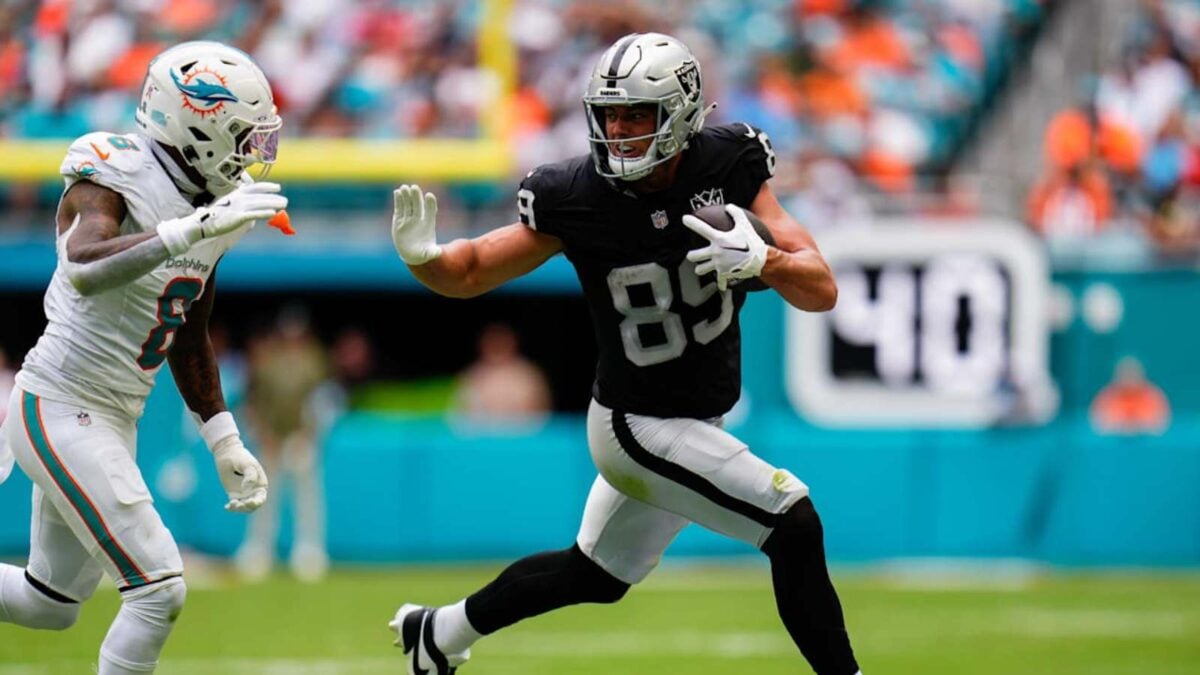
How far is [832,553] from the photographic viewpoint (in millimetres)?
11078

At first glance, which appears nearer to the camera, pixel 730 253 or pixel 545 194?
pixel 730 253

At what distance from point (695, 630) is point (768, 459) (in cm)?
278

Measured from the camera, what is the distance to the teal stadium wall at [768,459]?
36.0 feet

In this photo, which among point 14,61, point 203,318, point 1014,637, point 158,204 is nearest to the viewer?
point 158,204

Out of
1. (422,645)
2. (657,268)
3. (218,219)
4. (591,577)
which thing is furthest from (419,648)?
(218,219)

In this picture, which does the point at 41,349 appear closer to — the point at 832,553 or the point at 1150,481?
the point at 832,553

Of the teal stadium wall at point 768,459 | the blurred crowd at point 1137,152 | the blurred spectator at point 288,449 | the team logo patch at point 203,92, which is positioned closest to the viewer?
the team logo patch at point 203,92

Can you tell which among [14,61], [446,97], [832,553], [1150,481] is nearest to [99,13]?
[14,61]

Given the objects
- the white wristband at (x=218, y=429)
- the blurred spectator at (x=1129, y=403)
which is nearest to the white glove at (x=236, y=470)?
the white wristband at (x=218, y=429)

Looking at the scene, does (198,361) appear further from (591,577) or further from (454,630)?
(591,577)

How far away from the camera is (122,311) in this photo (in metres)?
4.90

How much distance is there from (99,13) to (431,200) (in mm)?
8224

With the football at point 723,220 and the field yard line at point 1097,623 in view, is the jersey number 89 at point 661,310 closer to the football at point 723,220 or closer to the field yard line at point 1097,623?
the football at point 723,220

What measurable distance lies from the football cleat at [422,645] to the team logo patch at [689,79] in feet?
5.81
